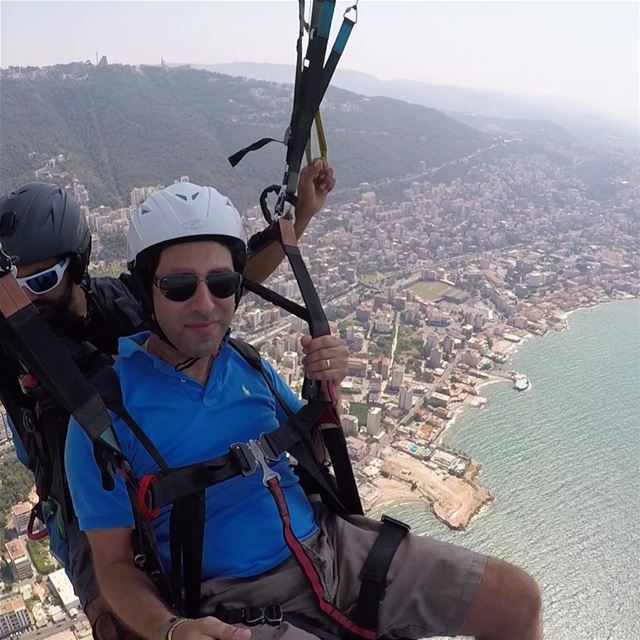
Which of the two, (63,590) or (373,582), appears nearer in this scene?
(373,582)

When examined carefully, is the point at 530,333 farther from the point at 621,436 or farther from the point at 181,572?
the point at 181,572

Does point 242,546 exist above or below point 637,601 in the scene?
above

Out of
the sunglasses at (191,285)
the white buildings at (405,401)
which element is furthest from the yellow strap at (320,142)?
the white buildings at (405,401)

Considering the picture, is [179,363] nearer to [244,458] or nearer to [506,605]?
[244,458]

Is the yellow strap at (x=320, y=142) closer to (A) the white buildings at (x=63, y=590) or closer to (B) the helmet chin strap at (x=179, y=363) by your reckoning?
(B) the helmet chin strap at (x=179, y=363)

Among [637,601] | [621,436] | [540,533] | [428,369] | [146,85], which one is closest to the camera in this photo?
[637,601]

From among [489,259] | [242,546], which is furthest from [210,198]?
[489,259]

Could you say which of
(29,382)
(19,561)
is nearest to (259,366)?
(29,382)

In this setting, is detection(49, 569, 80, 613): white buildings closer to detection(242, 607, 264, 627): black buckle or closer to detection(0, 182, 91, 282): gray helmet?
detection(0, 182, 91, 282): gray helmet
